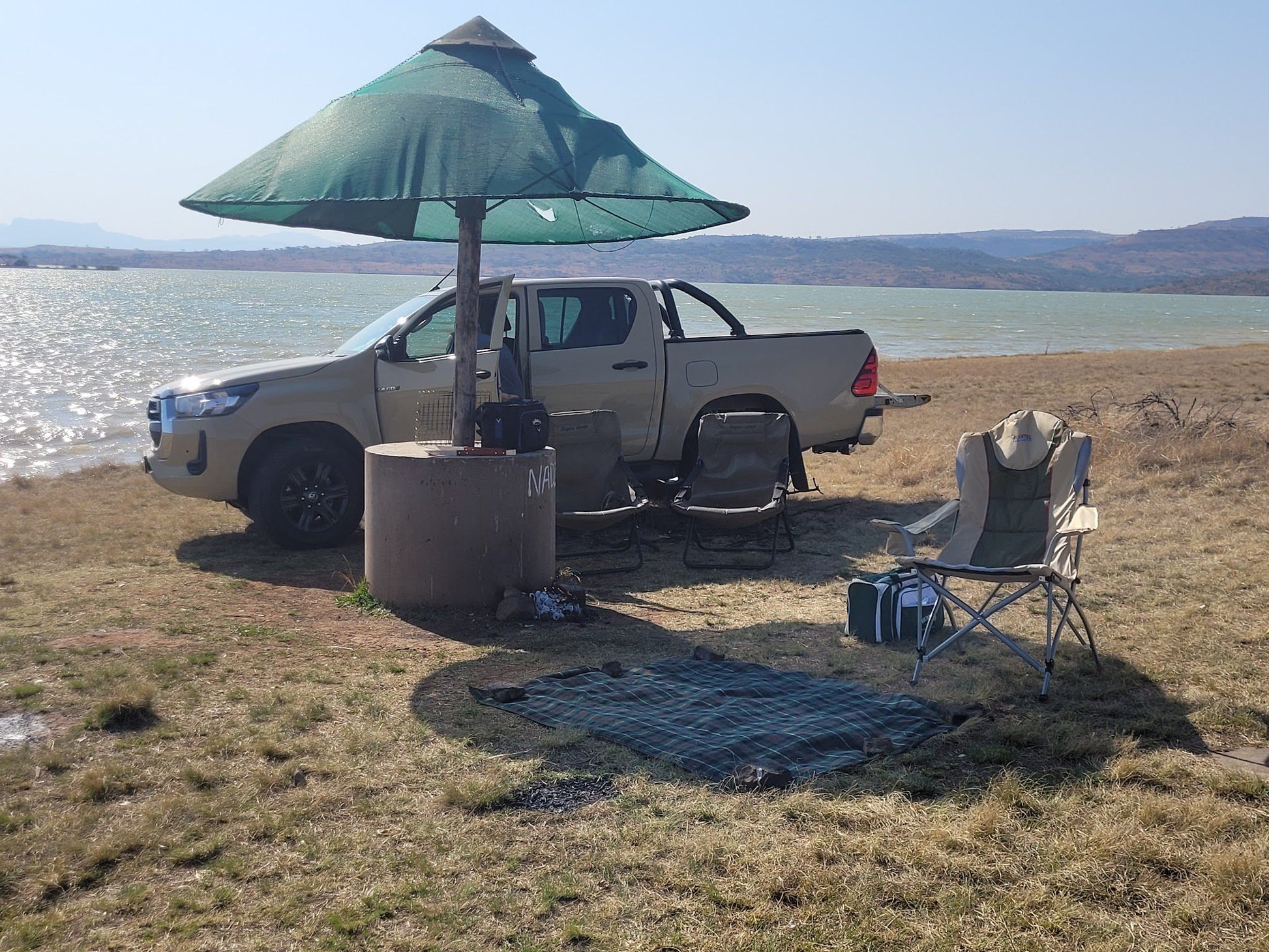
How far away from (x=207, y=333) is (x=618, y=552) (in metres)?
48.9

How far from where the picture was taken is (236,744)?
4.30 meters

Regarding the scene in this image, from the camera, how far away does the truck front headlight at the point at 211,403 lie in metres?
8.16

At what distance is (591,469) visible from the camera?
8.36 m

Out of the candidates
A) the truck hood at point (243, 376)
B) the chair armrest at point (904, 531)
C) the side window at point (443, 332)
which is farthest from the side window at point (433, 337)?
the chair armrest at point (904, 531)

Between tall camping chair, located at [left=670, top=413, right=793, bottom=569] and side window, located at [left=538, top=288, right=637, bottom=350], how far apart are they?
103 centimetres

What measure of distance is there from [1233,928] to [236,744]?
327 cm

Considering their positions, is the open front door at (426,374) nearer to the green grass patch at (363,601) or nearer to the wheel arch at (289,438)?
the wheel arch at (289,438)

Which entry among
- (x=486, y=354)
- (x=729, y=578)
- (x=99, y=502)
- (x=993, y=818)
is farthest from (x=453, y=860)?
(x=99, y=502)

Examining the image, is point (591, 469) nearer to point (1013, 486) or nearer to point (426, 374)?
point (426, 374)

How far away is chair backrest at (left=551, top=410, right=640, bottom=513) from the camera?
27.1ft

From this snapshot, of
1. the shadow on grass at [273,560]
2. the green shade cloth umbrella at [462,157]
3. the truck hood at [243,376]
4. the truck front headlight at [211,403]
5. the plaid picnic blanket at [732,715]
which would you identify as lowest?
the shadow on grass at [273,560]

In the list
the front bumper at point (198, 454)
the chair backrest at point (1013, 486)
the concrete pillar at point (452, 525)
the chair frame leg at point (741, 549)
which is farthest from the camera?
the front bumper at point (198, 454)

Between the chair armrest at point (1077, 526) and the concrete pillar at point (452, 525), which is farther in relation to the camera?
the concrete pillar at point (452, 525)

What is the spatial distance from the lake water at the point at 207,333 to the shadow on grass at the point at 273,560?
305 inches
